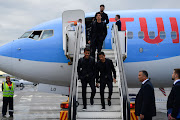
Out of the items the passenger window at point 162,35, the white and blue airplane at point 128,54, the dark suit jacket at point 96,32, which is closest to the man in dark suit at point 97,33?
the dark suit jacket at point 96,32

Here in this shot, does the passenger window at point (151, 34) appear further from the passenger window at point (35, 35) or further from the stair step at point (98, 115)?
the passenger window at point (35, 35)

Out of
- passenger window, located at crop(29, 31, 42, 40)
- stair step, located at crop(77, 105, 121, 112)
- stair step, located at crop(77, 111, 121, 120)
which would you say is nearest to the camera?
stair step, located at crop(77, 111, 121, 120)

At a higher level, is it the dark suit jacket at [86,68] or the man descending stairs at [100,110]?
the dark suit jacket at [86,68]

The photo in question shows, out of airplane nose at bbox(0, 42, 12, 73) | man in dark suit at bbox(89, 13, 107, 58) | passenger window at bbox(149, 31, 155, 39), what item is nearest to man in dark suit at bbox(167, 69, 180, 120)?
man in dark suit at bbox(89, 13, 107, 58)

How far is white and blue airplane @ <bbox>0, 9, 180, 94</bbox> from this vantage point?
1047 cm

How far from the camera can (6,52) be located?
416 inches

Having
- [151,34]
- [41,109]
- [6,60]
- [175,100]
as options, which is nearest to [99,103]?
[175,100]

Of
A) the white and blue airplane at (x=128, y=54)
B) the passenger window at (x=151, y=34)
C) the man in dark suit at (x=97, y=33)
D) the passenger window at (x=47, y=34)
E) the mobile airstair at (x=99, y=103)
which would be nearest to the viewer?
the mobile airstair at (x=99, y=103)

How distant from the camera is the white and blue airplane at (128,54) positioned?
10.5 metres

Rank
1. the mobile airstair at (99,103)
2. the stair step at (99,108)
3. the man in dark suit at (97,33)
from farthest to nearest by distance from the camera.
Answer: the man in dark suit at (97,33)
the stair step at (99,108)
the mobile airstair at (99,103)

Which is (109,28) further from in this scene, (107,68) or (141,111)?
(141,111)

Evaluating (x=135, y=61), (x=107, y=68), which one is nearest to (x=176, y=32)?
(x=135, y=61)

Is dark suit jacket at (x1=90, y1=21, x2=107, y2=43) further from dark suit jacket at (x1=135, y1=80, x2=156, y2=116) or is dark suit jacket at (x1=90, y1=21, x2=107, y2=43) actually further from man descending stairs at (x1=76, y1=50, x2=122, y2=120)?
dark suit jacket at (x1=135, y1=80, x2=156, y2=116)

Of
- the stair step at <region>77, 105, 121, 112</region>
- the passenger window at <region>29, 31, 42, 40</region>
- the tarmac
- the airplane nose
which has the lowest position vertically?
the tarmac
